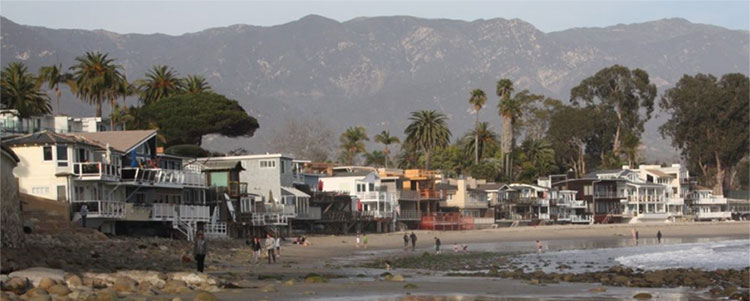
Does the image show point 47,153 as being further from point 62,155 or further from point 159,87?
point 159,87

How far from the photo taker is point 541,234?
9650 cm

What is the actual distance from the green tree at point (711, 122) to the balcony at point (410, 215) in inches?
2491

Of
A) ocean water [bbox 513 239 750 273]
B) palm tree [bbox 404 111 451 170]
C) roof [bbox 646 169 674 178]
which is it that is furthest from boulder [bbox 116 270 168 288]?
roof [bbox 646 169 674 178]

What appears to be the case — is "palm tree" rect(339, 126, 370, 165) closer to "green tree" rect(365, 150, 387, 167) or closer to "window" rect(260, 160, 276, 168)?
"green tree" rect(365, 150, 387, 167)

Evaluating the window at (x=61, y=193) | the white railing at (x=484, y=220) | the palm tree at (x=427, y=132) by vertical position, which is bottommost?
the white railing at (x=484, y=220)

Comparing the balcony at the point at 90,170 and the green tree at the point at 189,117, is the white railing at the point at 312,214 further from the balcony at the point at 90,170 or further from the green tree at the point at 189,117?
the balcony at the point at 90,170

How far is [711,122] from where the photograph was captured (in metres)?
150

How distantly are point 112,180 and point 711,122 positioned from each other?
112m

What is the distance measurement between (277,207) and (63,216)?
22.6 m

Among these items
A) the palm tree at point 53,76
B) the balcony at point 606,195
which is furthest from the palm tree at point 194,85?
the balcony at point 606,195

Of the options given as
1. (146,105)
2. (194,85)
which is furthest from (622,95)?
(146,105)

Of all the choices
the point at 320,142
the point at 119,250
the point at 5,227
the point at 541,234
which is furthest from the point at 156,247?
the point at 320,142

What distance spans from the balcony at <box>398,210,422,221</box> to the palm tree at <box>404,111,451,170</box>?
2463cm

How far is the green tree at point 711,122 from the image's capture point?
14700 cm
